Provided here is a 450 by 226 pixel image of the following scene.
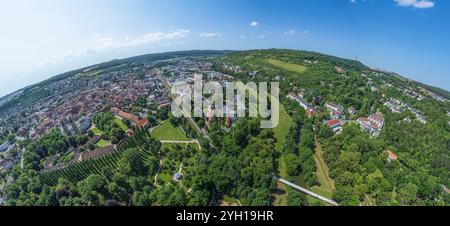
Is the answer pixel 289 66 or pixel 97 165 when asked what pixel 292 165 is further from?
pixel 289 66

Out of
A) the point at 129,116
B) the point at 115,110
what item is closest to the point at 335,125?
the point at 129,116

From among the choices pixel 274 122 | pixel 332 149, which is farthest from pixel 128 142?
pixel 332 149

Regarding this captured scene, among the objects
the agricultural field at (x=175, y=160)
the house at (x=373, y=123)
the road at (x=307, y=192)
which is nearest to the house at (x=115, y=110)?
the agricultural field at (x=175, y=160)

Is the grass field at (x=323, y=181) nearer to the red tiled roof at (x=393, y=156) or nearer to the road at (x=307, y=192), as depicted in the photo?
the road at (x=307, y=192)

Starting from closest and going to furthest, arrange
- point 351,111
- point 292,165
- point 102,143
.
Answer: point 292,165 < point 102,143 < point 351,111

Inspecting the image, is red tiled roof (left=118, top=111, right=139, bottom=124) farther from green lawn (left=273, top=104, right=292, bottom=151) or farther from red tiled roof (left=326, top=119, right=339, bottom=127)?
red tiled roof (left=326, top=119, right=339, bottom=127)
